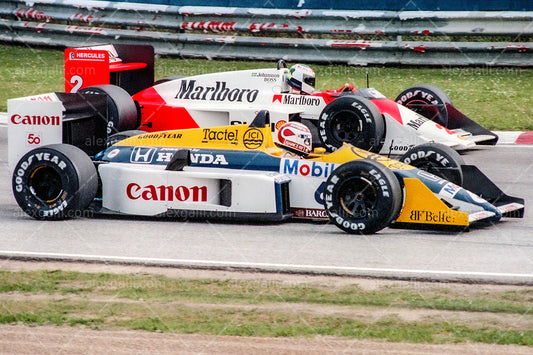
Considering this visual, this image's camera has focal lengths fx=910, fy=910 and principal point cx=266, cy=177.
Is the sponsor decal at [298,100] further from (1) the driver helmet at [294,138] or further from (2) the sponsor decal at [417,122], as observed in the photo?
(1) the driver helmet at [294,138]

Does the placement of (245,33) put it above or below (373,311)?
above

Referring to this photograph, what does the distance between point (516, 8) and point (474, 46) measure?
3.74 ft

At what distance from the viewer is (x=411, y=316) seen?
6324 millimetres

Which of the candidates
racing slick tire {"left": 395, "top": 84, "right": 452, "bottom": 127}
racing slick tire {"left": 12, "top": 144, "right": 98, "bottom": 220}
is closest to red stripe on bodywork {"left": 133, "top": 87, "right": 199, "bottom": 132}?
racing slick tire {"left": 395, "top": 84, "right": 452, "bottom": 127}

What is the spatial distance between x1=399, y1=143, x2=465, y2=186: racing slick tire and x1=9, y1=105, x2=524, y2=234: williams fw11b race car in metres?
0.01

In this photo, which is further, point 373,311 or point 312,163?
point 312,163

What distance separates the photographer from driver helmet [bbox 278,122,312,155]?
9.20 meters

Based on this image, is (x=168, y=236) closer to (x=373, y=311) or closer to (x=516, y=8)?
(x=373, y=311)

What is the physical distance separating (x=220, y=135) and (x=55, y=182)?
66.9 inches

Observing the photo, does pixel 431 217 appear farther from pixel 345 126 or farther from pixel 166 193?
pixel 345 126

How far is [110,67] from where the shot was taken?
13.3 meters

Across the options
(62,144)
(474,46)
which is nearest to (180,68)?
(474,46)

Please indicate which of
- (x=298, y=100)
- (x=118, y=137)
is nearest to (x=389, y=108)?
(x=298, y=100)

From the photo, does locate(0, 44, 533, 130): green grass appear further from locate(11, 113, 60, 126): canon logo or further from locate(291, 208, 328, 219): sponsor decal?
locate(291, 208, 328, 219): sponsor decal
